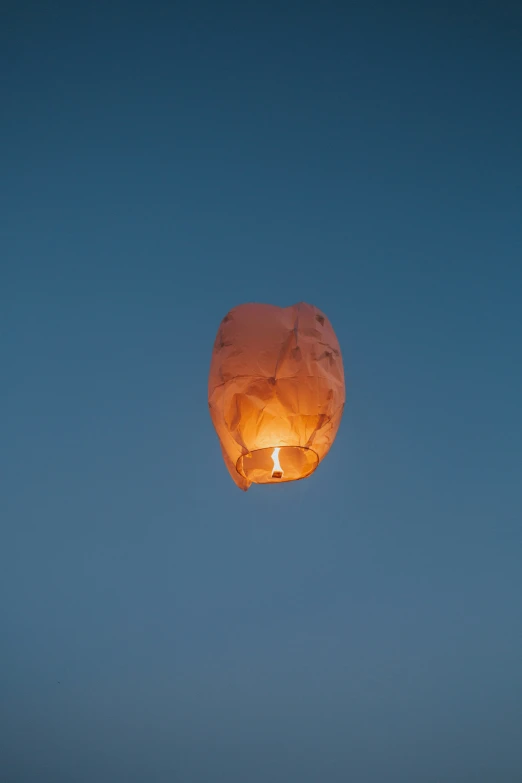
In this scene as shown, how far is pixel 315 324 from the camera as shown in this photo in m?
2.45

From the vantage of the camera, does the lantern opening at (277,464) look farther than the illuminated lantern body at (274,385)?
Yes

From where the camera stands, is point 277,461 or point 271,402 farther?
point 277,461

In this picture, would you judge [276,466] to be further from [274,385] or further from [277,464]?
[274,385]

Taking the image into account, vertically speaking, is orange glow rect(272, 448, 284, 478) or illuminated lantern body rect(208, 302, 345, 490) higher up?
illuminated lantern body rect(208, 302, 345, 490)

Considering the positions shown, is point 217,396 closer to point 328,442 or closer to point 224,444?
point 224,444

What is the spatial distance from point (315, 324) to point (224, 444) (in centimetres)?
52

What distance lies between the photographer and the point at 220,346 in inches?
97.7

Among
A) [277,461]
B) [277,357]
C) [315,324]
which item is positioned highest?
[315,324]

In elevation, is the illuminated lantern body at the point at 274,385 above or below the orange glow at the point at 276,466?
above

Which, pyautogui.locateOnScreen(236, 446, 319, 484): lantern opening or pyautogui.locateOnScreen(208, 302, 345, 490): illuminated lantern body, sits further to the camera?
pyautogui.locateOnScreen(236, 446, 319, 484): lantern opening

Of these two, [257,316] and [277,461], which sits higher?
[257,316]

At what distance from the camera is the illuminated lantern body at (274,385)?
7.65ft

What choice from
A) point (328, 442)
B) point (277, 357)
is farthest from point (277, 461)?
point (277, 357)

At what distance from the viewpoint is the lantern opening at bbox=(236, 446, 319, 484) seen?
253 centimetres
